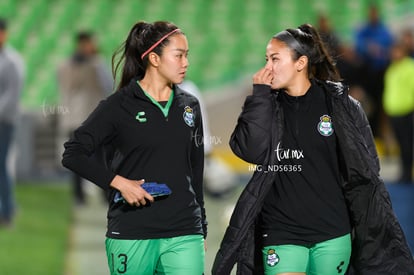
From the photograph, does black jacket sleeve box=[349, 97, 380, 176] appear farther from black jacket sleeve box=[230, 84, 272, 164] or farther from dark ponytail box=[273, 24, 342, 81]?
black jacket sleeve box=[230, 84, 272, 164]

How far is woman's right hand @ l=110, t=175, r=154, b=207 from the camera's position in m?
5.32

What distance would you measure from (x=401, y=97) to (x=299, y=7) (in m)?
10.7

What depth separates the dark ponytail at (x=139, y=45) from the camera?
568 cm

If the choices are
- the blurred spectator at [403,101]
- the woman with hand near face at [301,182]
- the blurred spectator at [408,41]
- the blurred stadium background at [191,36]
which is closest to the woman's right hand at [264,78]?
the woman with hand near face at [301,182]

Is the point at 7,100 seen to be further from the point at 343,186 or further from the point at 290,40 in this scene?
the point at 343,186

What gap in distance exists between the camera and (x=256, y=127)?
216 inches

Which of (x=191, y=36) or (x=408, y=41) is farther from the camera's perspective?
(x=191, y=36)

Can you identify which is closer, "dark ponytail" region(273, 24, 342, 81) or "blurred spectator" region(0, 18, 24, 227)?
"dark ponytail" region(273, 24, 342, 81)

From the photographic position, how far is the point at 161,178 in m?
5.49

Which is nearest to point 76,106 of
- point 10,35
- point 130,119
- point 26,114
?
point 26,114

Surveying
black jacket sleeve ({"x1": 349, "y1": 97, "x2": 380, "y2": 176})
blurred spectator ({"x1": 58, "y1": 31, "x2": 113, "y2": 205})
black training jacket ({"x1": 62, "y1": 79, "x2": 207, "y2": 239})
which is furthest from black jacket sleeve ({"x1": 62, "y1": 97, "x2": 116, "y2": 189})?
blurred spectator ({"x1": 58, "y1": 31, "x2": 113, "y2": 205})

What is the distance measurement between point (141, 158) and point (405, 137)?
379 inches

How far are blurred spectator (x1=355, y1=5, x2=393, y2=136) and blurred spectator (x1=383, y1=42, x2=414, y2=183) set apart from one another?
9.82 ft

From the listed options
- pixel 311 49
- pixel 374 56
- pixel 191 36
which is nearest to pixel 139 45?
pixel 311 49
